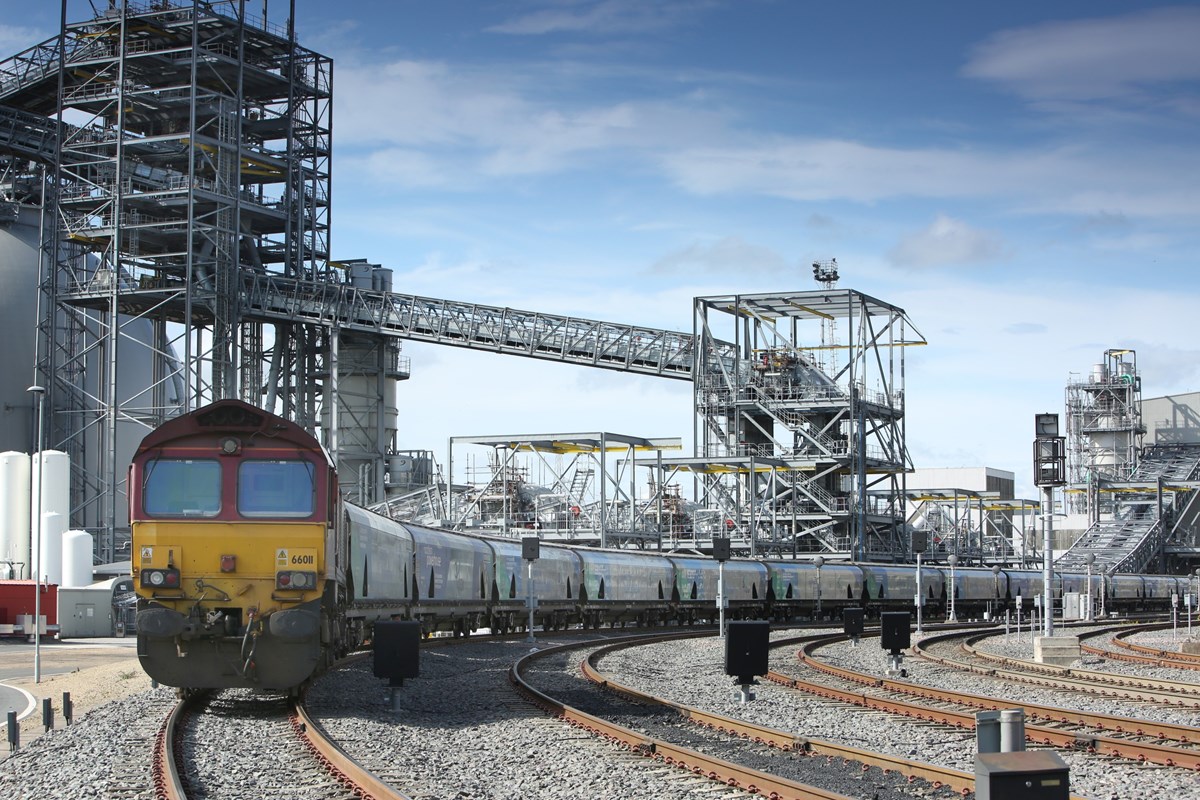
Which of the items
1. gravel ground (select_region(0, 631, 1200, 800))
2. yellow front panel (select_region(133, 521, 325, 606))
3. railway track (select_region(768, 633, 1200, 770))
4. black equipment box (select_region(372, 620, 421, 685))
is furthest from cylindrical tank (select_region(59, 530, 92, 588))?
yellow front panel (select_region(133, 521, 325, 606))

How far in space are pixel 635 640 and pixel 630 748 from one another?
22282 mm

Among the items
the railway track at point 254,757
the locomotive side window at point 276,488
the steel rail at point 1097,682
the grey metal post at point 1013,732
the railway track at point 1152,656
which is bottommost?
the railway track at point 1152,656

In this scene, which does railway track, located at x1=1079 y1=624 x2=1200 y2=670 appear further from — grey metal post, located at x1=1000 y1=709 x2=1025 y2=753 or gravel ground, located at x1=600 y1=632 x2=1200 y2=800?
grey metal post, located at x1=1000 y1=709 x2=1025 y2=753

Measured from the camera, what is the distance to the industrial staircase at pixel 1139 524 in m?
103

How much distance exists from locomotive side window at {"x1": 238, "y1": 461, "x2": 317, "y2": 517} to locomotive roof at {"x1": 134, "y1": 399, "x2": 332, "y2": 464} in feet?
1.11

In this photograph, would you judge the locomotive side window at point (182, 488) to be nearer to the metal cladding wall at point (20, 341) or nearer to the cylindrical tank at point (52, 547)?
the cylindrical tank at point (52, 547)

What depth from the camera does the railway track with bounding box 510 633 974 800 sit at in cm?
1245

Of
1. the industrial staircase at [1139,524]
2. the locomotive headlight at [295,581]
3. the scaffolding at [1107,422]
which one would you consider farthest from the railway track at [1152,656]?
the scaffolding at [1107,422]

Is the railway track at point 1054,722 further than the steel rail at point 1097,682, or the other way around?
the steel rail at point 1097,682

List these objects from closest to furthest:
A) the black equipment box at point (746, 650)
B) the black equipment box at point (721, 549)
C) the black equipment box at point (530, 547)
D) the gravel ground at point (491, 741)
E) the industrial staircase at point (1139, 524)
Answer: the gravel ground at point (491, 741) < the black equipment box at point (746, 650) < the black equipment box at point (530, 547) < the black equipment box at point (721, 549) < the industrial staircase at point (1139, 524)

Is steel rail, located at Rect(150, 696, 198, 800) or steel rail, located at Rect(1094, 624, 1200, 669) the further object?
steel rail, located at Rect(1094, 624, 1200, 669)

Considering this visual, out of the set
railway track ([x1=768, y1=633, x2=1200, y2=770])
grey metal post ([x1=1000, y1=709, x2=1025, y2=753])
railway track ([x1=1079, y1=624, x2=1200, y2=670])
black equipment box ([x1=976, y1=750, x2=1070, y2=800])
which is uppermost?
grey metal post ([x1=1000, y1=709, x2=1025, y2=753])

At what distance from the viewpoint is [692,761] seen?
13555 millimetres

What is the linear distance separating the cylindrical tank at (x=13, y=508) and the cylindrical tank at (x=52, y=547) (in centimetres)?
527
